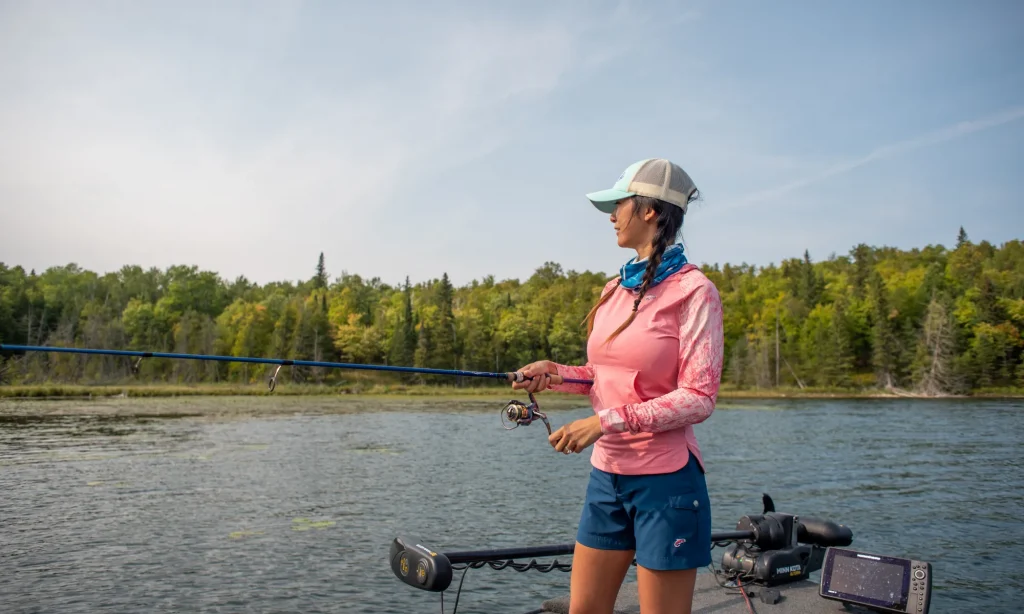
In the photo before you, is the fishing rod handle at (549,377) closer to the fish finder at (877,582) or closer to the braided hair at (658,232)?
the braided hair at (658,232)

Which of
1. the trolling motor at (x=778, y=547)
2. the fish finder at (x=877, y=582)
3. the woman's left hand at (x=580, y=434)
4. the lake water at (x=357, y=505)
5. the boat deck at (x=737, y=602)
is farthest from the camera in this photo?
the lake water at (x=357, y=505)

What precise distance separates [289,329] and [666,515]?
9434 centimetres

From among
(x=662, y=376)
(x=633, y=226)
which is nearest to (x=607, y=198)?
(x=633, y=226)

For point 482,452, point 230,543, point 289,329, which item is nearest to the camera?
point 230,543

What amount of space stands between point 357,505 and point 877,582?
1228cm

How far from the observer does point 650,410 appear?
7.72 feet

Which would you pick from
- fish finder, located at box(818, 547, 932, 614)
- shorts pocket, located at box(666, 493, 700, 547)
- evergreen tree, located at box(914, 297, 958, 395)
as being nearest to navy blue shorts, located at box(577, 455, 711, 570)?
shorts pocket, located at box(666, 493, 700, 547)

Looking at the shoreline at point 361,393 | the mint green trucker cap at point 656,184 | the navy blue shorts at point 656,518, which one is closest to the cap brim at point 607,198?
the mint green trucker cap at point 656,184

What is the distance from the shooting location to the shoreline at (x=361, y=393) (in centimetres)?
4775

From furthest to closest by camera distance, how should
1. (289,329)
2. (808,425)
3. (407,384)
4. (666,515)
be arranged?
(289,329), (407,384), (808,425), (666,515)

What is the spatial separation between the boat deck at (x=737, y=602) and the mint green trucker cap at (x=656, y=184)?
Result: 3.02m

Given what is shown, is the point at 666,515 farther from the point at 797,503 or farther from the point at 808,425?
the point at 808,425

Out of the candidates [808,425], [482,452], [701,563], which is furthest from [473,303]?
[701,563]

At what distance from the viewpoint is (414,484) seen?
18.1 meters
